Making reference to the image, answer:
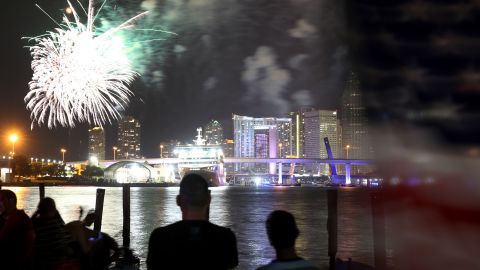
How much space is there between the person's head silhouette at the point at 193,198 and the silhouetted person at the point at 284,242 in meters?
0.51

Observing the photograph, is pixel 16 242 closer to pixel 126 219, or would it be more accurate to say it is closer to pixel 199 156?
pixel 126 219

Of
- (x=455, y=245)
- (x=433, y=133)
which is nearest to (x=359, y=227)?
(x=455, y=245)

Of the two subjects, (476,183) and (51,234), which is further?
(51,234)

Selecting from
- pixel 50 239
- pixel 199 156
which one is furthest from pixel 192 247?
pixel 199 156

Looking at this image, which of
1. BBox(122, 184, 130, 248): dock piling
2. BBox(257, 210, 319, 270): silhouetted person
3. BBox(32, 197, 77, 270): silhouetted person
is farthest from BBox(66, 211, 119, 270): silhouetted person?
BBox(122, 184, 130, 248): dock piling

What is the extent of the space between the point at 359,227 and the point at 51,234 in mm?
29034

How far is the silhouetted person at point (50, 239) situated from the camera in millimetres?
6578

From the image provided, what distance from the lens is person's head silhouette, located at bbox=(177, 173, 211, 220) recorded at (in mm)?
4172

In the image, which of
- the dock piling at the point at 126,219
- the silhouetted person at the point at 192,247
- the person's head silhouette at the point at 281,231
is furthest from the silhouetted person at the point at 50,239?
the dock piling at the point at 126,219

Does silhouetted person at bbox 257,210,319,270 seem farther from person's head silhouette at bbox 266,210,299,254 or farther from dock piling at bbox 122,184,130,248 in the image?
dock piling at bbox 122,184,130,248

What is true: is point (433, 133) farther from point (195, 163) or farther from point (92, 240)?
point (195, 163)

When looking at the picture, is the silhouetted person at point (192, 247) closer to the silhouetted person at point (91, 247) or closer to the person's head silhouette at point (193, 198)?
the person's head silhouette at point (193, 198)

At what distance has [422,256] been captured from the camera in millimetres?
9453

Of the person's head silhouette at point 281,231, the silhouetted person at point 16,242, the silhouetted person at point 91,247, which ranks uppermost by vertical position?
the person's head silhouette at point 281,231
